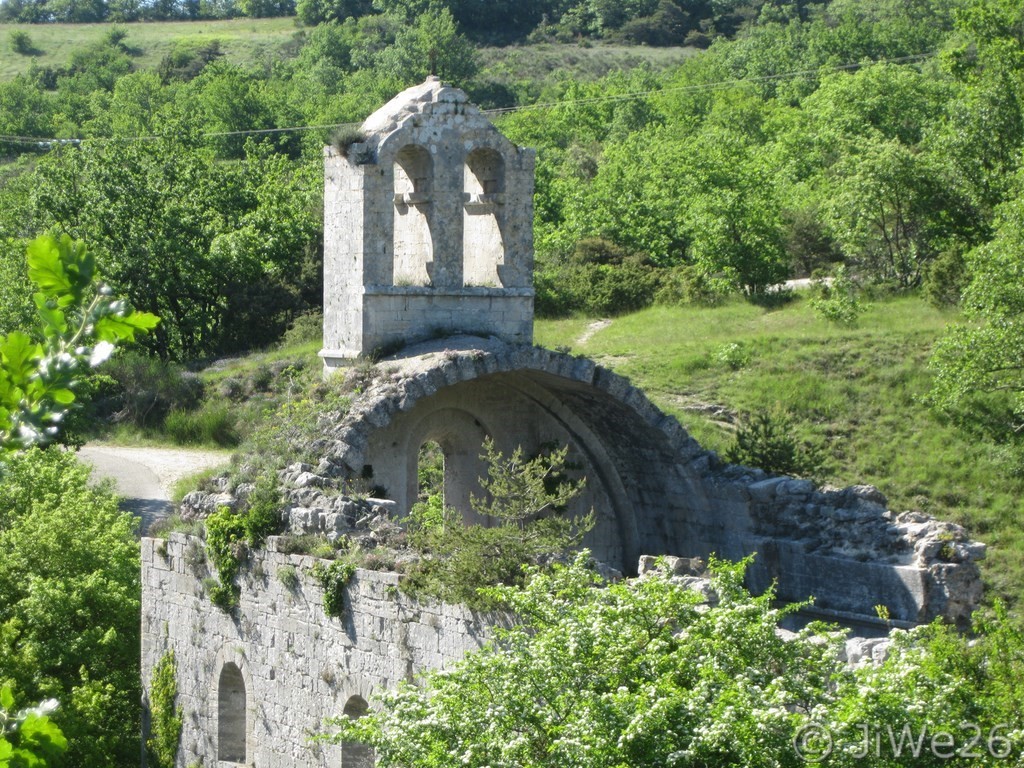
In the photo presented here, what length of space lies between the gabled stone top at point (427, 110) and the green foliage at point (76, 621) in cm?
592

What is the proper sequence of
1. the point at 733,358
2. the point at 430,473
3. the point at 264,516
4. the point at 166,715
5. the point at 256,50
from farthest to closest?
the point at 256,50, the point at 733,358, the point at 430,473, the point at 166,715, the point at 264,516

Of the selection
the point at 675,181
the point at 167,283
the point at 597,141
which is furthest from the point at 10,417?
the point at 597,141

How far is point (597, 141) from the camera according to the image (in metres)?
69.4

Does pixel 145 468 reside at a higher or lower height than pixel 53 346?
lower

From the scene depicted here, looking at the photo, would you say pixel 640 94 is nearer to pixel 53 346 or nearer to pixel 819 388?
pixel 819 388

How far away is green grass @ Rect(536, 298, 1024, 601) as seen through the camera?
30016mm

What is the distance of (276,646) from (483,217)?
6653 millimetres

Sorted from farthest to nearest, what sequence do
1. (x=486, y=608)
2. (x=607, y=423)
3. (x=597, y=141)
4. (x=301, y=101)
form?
(x=301, y=101) < (x=597, y=141) < (x=607, y=423) < (x=486, y=608)

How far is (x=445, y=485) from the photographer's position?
73.5 ft

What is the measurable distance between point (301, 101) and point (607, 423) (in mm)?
57587

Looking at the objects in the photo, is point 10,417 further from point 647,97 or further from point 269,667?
point 647,97

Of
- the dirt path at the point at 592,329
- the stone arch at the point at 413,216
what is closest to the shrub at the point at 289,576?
the stone arch at the point at 413,216

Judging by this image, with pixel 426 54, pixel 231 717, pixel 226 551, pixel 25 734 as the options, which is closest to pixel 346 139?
pixel 226 551

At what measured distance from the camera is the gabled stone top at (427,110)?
21031 millimetres
